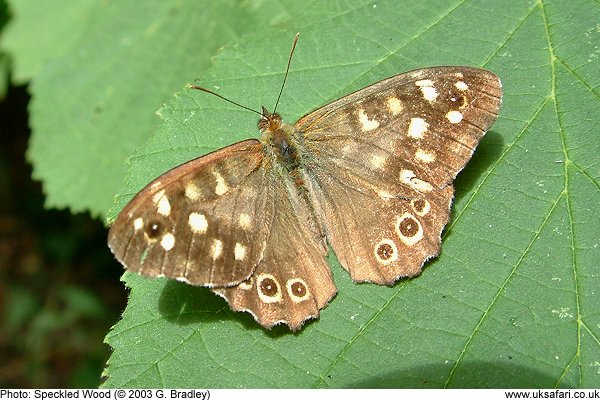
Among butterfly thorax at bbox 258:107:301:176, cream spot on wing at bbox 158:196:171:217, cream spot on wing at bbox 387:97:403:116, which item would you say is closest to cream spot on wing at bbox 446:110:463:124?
cream spot on wing at bbox 387:97:403:116

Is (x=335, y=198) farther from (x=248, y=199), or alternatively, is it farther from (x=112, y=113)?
(x=112, y=113)

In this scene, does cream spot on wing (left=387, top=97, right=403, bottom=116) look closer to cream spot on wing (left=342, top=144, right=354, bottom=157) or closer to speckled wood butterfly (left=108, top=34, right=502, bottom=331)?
speckled wood butterfly (left=108, top=34, right=502, bottom=331)

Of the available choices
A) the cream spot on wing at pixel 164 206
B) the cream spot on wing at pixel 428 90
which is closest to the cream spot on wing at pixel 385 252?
the cream spot on wing at pixel 428 90

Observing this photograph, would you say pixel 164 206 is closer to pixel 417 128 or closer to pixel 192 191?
pixel 192 191

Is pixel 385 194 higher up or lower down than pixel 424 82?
lower down

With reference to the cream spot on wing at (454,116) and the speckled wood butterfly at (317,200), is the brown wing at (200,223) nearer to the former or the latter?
the speckled wood butterfly at (317,200)

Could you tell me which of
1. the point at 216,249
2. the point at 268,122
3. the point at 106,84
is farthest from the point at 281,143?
the point at 106,84
